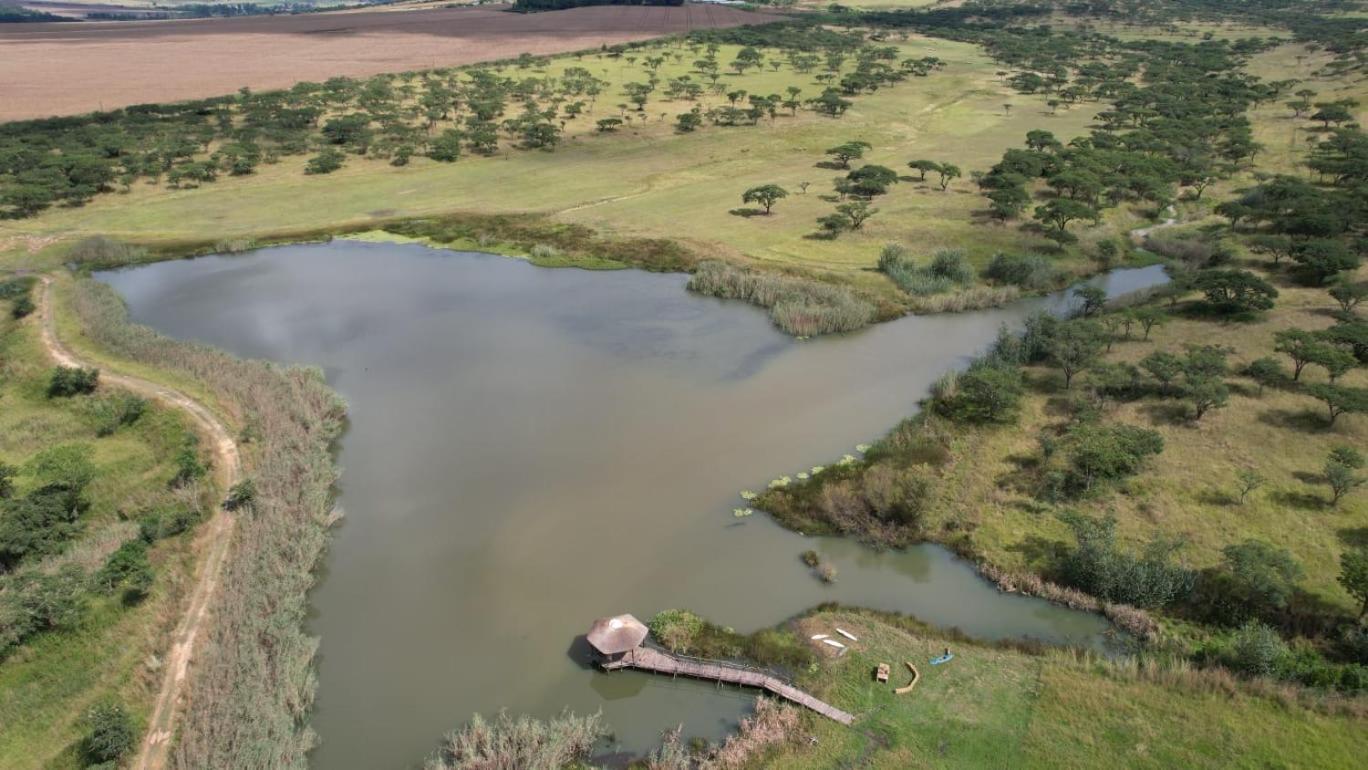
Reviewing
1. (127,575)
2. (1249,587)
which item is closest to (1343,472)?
(1249,587)

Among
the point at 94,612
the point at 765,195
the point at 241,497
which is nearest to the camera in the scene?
the point at 94,612

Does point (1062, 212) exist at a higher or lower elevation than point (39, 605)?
higher

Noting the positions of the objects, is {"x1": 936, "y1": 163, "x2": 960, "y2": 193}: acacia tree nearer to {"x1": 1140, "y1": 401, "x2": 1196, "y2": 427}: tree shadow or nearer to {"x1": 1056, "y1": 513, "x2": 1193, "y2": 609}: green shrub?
{"x1": 1140, "y1": 401, "x2": 1196, "y2": 427}: tree shadow

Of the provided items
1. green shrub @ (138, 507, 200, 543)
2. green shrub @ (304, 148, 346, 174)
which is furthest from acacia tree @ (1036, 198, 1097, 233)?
green shrub @ (304, 148, 346, 174)

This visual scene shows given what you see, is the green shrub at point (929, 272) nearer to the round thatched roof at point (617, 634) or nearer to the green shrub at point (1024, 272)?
the green shrub at point (1024, 272)

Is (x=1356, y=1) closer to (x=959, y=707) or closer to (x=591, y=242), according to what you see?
(x=591, y=242)

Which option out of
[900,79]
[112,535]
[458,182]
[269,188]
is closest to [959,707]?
[112,535]

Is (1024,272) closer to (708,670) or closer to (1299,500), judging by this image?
(1299,500)

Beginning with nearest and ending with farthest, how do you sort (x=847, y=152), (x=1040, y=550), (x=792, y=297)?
(x=1040, y=550) < (x=792, y=297) < (x=847, y=152)
